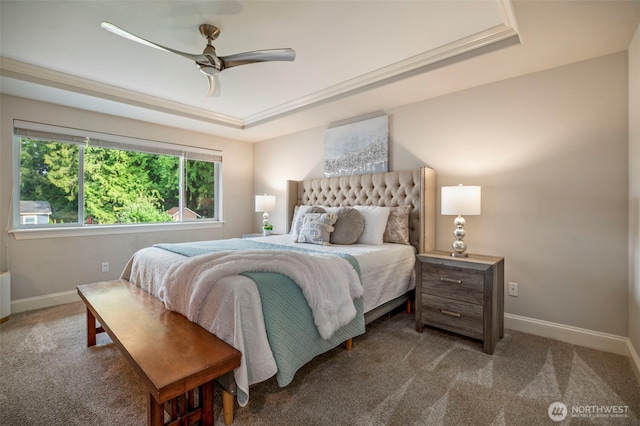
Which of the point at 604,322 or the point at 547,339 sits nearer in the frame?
the point at 604,322

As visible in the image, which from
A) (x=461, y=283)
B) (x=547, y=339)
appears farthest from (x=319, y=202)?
(x=547, y=339)

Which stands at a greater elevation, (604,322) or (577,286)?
(577,286)

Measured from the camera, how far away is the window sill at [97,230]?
3.14 m

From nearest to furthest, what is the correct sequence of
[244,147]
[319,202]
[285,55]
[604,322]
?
[285,55], [604,322], [319,202], [244,147]

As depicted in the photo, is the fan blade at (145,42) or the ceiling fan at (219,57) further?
the ceiling fan at (219,57)

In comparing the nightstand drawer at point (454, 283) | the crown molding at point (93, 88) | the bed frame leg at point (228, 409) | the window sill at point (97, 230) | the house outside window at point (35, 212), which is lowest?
the bed frame leg at point (228, 409)

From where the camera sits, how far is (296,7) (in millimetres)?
1934

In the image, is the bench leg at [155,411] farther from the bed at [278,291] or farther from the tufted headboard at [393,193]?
the tufted headboard at [393,193]

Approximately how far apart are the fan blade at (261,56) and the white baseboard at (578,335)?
2901 millimetres

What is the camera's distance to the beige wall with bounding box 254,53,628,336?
7.29ft

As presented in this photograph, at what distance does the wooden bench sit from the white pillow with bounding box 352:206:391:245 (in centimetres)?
186

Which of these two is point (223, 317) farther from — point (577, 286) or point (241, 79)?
point (577, 286)

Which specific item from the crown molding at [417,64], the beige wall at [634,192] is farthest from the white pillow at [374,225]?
the beige wall at [634,192]

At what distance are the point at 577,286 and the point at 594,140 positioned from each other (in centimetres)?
117
